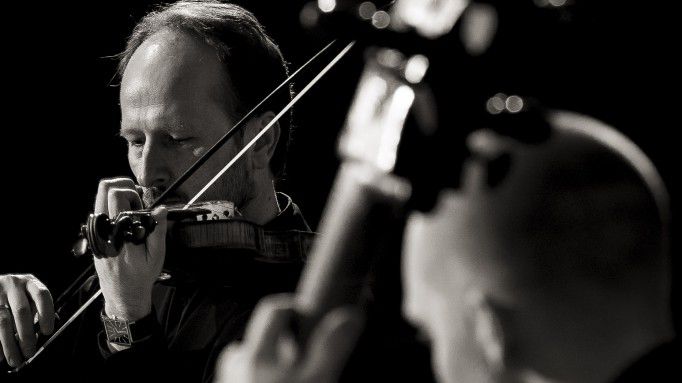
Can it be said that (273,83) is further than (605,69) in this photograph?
Yes

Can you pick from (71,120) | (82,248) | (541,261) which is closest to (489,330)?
(541,261)

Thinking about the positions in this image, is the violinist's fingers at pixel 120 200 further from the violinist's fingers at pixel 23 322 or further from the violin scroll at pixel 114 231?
the violinist's fingers at pixel 23 322

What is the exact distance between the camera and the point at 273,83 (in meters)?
2.00

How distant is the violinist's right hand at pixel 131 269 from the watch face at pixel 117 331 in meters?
0.01

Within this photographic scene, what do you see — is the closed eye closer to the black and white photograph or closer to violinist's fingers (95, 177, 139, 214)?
the black and white photograph

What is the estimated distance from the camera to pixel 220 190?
178 cm

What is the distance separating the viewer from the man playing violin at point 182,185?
156 centimetres

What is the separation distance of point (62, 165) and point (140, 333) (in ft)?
3.70

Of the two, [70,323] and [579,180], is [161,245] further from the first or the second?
[579,180]

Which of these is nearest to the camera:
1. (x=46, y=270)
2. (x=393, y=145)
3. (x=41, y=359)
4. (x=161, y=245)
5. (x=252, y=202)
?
(x=393, y=145)

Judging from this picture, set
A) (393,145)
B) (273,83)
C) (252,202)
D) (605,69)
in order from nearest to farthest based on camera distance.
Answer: (393,145)
(605,69)
(252,202)
(273,83)

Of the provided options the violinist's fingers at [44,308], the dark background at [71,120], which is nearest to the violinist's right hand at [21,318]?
the violinist's fingers at [44,308]

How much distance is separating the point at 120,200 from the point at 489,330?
1056 millimetres

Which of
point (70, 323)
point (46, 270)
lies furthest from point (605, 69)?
point (46, 270)
